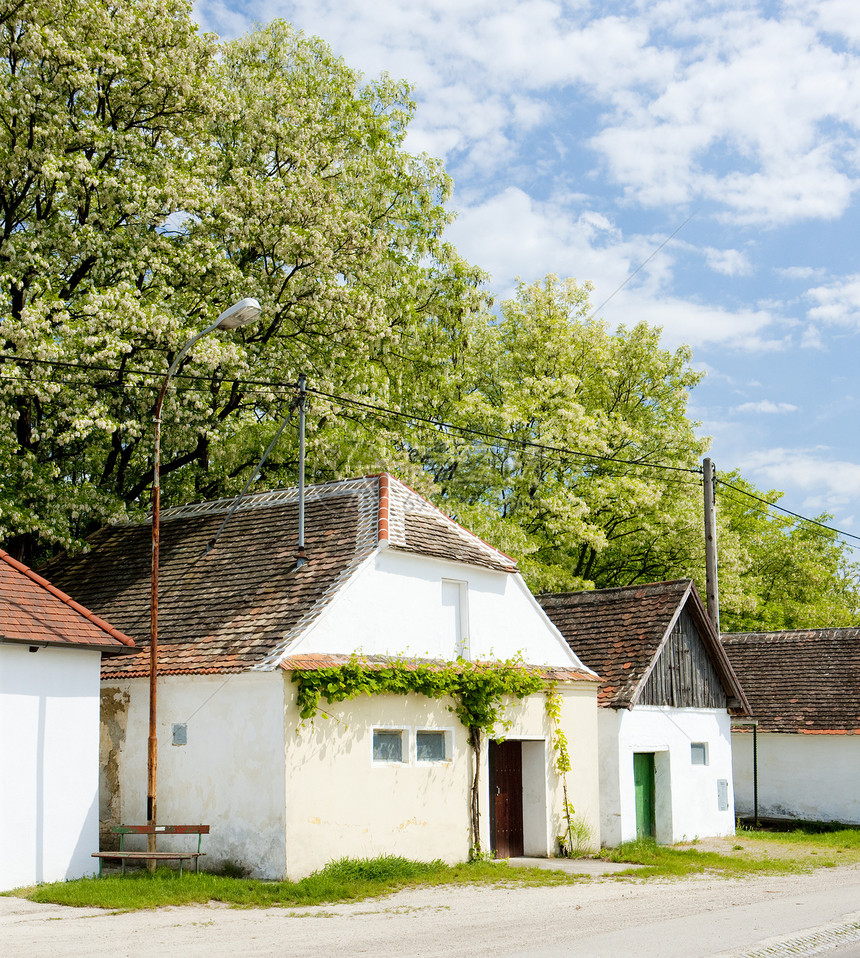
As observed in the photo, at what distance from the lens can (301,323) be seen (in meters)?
26.1

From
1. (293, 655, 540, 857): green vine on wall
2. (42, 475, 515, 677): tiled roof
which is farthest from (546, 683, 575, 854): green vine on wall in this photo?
(42, 475, 515, 677): tiled roof

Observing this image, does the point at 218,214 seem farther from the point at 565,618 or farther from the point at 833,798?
the point at 833,798

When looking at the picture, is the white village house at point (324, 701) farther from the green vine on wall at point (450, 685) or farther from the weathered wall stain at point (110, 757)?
the green vine on wall at point (450, 685)

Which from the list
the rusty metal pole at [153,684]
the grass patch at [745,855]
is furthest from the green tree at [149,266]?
the grass patch at [745,855]

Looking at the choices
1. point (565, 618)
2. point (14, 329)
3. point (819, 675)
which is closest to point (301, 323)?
point (14, 329)

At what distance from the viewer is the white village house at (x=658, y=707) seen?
22328 mm

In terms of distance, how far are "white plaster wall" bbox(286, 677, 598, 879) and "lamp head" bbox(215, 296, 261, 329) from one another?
218 inches

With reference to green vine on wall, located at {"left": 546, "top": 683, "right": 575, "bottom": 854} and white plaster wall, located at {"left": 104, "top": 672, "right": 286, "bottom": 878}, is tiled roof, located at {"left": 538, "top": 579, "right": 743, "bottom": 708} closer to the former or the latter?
green vine on wall, located at {"left": 546, "top": 683, "right": 575, "bottom": 854}

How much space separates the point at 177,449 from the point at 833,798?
19.1m

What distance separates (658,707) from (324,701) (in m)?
9.80

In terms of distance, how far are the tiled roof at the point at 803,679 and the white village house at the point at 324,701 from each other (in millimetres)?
10100

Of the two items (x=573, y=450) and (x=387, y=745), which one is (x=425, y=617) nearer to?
(x=387, y=745)

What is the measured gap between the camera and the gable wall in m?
23.7

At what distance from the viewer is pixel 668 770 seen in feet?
77.5
